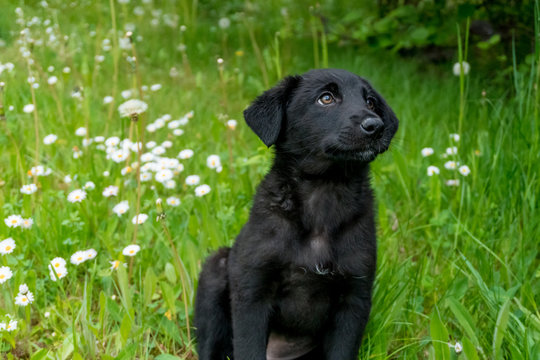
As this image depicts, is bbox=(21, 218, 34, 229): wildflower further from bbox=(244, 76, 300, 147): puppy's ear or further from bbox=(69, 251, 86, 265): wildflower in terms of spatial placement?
bbox=(244, 76, 300, 147): puppy's ear

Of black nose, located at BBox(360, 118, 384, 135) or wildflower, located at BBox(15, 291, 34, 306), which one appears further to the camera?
wildflower, located at BBox(15, 291, 34, 306)

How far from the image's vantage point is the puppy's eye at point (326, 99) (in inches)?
102

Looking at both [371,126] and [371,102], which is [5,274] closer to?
[371,126]

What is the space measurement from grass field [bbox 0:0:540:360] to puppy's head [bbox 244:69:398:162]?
60 centimetres

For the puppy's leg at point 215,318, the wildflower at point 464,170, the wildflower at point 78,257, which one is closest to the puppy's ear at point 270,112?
the puppy's leg at point 215,318

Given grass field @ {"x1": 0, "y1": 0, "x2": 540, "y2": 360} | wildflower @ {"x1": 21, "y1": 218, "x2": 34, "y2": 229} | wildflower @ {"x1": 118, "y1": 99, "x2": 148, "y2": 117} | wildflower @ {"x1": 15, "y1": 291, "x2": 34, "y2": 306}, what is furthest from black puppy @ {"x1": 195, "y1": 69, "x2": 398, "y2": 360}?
wildflower @ {"x1": 21, "y1": 218, "x2": 34, "y2": 229}

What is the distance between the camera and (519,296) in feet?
9.56

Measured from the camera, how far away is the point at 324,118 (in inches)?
99.0

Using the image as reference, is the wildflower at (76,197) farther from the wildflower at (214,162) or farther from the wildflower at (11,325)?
the wildflower at (214,162)

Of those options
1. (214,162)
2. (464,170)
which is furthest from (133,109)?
(464,170)

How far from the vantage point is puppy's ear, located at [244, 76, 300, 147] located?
2521 millimetres

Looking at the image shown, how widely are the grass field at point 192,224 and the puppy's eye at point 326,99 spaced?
0.81 meters

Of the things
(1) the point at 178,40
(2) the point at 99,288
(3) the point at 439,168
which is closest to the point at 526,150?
(3) the point at 439,168

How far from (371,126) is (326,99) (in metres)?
0.33
